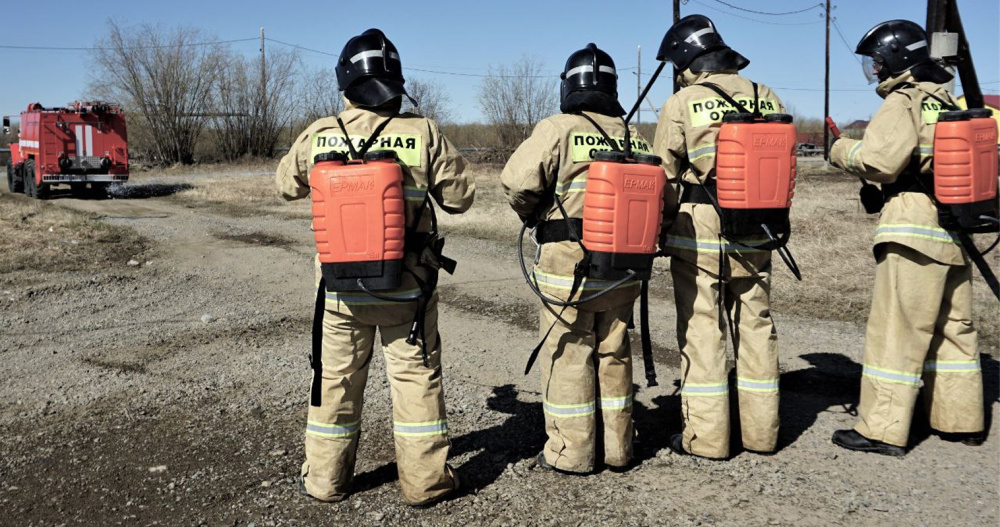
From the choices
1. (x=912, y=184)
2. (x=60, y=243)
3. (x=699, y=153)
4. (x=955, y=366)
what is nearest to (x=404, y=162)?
(x=699, y=153)

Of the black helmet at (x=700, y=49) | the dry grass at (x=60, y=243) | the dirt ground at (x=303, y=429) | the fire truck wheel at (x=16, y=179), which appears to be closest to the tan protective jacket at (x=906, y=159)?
the black helmet at (x=700, y=49)

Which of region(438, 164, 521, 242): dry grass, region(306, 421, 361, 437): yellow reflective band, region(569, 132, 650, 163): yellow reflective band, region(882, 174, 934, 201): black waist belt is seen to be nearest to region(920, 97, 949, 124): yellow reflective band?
region(882, 174, 934, 201): black waist belt

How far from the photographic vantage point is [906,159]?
418 centimetres

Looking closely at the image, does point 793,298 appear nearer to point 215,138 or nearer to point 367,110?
point 367,110

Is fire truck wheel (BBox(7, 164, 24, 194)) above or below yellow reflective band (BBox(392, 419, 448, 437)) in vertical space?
above

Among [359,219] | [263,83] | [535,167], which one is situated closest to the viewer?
[359,219]

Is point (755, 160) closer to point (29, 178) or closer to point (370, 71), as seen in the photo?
point (370, 71)

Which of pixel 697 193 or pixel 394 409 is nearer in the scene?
pixel 394 409

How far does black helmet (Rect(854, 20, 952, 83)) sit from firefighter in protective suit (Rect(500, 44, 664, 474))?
1.56m

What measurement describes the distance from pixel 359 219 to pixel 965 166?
319 centimetres

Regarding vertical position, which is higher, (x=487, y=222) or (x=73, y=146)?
(x=73, y=146)

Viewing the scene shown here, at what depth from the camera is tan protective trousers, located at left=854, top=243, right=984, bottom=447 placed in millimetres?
4328

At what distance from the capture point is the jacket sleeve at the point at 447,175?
3834 millimetres

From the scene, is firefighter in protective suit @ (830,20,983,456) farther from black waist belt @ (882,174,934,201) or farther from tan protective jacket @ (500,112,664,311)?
tan protective jacket @ (500,112,664,311)
